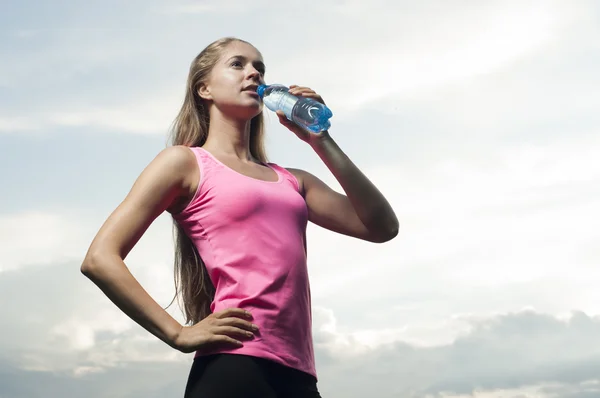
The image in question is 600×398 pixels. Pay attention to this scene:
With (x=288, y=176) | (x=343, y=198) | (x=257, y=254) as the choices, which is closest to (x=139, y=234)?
(x=257, y=254)

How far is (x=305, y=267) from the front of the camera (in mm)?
3768

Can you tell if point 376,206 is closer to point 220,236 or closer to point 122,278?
point 220,236

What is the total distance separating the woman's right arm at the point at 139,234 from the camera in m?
3.47

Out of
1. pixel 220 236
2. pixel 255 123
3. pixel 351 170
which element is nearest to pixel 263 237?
pixel 220 236

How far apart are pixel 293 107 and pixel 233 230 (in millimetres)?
793

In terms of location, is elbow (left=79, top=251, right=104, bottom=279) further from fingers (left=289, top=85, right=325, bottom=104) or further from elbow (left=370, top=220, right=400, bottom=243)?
elbow (left=370, top=220, right=400, bottom=243)

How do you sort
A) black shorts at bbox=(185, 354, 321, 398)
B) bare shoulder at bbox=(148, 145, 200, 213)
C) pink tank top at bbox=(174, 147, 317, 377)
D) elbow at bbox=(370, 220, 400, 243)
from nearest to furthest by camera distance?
1. black shorts at bbox=(185, 354, 321, 398)
2. pink tank top at bbox=(174, 147, 317, 377)
3. bare shoulder at bbox=(148, 145, 200, 213)
4. elbow at bbox=(370, 220, 400, 243)

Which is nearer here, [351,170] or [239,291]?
[239,291]

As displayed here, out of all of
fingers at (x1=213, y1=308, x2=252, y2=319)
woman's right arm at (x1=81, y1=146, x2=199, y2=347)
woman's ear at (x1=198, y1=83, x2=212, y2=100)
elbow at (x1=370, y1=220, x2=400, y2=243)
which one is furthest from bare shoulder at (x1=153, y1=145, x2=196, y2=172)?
elbow at (x1=370, y1=220, x2=400, y2=243)

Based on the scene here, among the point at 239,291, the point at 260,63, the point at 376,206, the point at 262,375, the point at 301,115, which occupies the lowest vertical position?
the point at 262,375

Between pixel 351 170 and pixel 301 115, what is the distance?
14.6 inches

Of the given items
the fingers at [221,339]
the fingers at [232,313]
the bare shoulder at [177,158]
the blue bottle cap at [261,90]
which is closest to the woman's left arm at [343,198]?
the blue bottle cap at [261,90]

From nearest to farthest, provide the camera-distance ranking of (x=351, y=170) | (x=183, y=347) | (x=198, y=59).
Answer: (x=183, y=347), (x=351, y=170), (x=198, y=59)

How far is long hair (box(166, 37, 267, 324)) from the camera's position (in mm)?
4012
